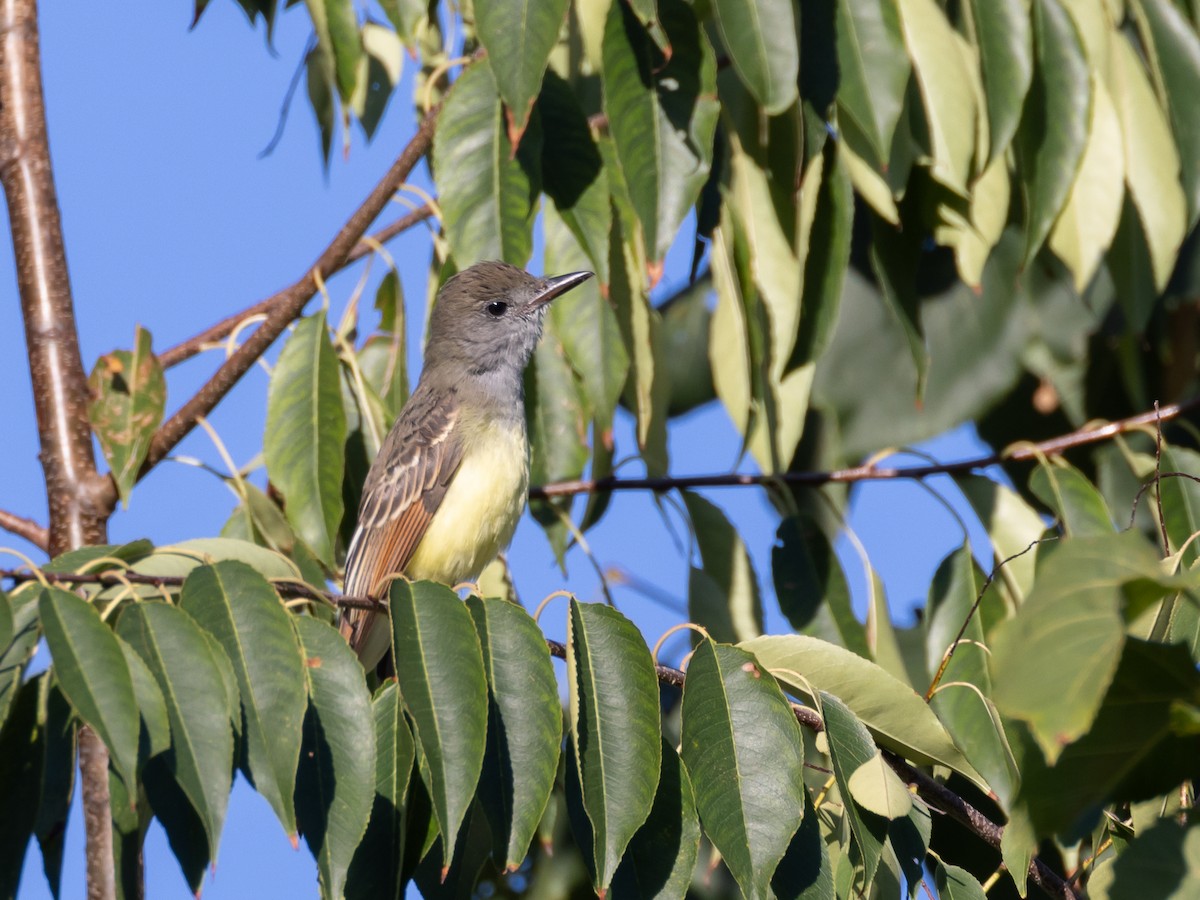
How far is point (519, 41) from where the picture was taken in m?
3.59

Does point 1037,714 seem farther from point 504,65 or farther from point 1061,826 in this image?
point 504,65

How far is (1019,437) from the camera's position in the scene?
616 centimetres

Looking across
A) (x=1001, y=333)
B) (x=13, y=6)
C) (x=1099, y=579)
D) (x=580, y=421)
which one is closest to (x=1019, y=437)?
(x=1001, y=333)

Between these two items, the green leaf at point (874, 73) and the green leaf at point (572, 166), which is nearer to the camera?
the green leaf at point (874, 73)

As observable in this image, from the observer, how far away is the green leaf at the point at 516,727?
263cm

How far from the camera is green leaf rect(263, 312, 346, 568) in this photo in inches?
169

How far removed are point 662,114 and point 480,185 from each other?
0.62 meters

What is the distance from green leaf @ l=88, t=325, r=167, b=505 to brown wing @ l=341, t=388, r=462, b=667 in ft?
2.89

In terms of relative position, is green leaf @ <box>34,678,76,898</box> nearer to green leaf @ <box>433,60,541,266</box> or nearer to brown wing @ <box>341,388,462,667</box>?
green leaf @ <box>433,60,541,266</box>

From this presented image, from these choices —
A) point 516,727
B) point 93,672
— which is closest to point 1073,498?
point 516,727

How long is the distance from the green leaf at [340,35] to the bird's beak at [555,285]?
92 centimetres

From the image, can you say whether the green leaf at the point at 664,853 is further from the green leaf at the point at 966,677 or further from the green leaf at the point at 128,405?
the green leaf at the point at 128,405

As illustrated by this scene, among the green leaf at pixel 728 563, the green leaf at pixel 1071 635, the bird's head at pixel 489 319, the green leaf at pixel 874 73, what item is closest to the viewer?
the green leaf at pixel 1071 635

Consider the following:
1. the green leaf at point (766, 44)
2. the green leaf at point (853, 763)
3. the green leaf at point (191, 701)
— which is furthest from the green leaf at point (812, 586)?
the green leaf at point (191, 701)
